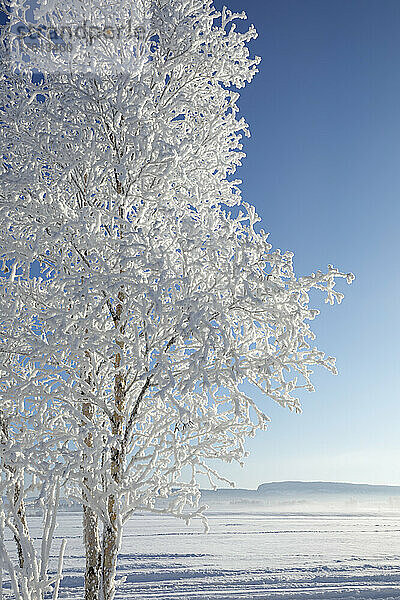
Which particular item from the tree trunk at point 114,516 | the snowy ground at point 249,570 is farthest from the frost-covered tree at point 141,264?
the snowy ground at point 249,570

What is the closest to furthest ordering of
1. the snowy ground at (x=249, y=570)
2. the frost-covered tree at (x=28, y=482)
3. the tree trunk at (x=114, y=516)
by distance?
the frost-covered tree at (x=28, y=482), the tree trunk at (x=114, y=516), the snowy ground at (x=249, y=570)

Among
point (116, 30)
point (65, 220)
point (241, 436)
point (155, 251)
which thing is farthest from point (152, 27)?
point (241, 436)

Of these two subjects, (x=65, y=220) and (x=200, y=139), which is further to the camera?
(x=200, y=139)

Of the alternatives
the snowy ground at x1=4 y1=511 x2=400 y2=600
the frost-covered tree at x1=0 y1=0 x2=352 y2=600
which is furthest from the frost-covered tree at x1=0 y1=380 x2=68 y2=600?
the snowy ground at x1=4 y1=511 x2=400 y2=600

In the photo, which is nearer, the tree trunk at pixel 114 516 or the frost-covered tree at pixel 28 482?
the frost-covered tree at pixel 28 482

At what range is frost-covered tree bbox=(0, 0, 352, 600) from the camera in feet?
15.4

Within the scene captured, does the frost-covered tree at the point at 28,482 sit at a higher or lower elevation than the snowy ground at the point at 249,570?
higher

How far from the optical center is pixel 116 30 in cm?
595

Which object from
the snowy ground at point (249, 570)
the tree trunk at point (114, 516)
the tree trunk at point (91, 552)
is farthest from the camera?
the snowy ground at point (249, 570)

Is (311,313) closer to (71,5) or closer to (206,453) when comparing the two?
(206,453)

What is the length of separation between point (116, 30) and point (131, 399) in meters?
4.10

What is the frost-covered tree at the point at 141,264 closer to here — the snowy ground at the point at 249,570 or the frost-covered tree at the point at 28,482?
the frost-covered tree at the point at 28,482

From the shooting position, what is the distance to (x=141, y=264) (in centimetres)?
467

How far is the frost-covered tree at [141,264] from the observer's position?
470 cm
